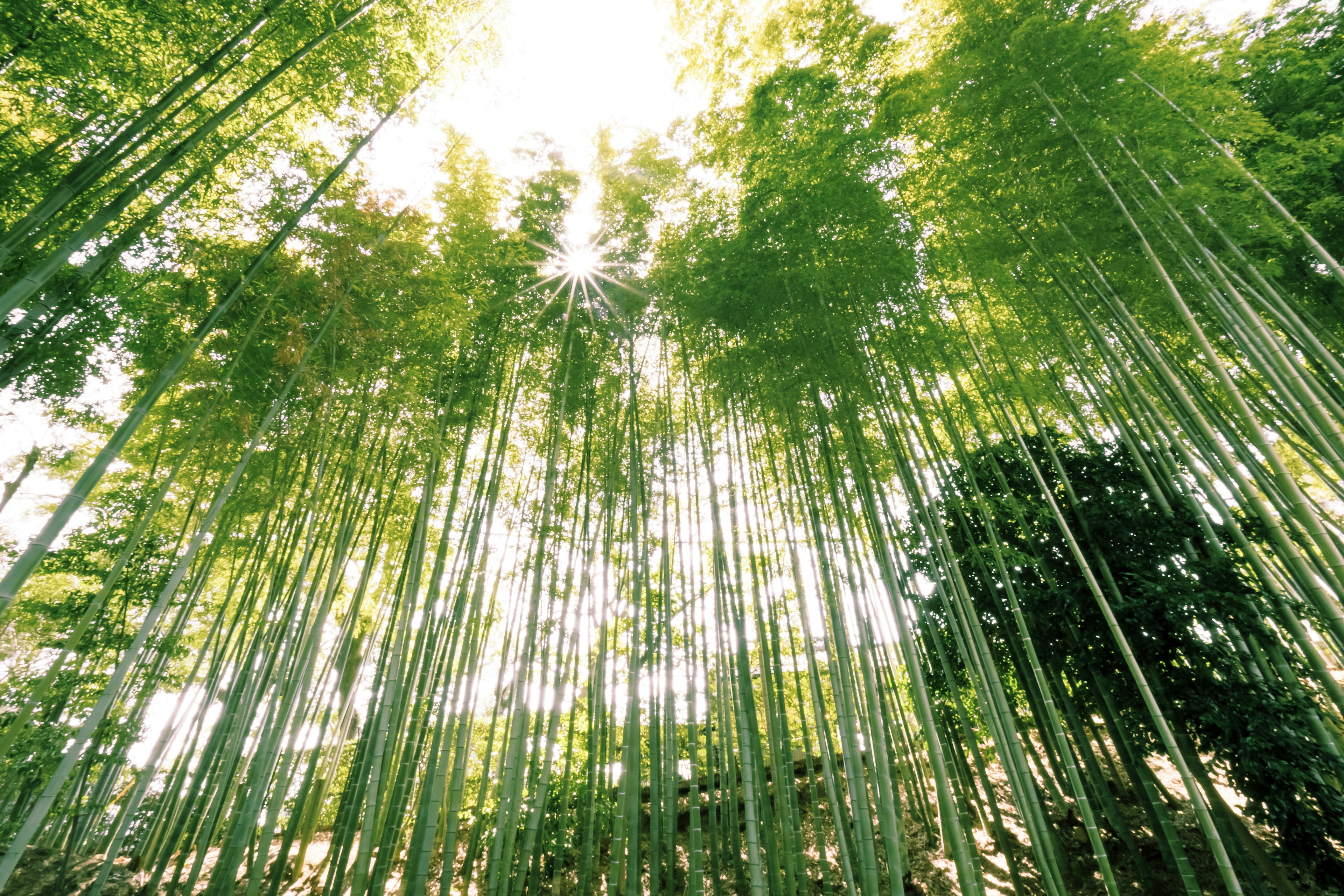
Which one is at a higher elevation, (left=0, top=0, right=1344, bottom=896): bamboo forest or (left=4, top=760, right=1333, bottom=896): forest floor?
(left=0, top=0, right=1344, bottom=896): bamboo forest

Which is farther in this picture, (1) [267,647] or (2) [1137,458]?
(1) [267,647]

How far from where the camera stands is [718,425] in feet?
13.5

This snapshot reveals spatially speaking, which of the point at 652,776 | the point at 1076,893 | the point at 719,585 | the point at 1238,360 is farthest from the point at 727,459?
the point at 1076,893

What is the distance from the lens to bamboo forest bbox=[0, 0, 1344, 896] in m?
2.27

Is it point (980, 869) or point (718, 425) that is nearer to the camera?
point (980, 869)

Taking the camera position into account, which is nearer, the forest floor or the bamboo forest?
the bamboo forest

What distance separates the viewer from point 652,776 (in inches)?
91.0

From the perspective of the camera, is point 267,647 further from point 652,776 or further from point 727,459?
point 727,459

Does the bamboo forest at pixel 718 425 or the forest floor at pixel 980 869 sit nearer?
the bamboo forest at pixel 718 425

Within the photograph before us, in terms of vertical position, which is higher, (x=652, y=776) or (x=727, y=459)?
(x=727, y=459)

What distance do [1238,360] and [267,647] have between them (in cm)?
638

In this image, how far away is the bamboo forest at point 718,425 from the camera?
2.27 meters

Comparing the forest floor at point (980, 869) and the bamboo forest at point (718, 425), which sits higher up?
the bamboo forest at point (718, 425)

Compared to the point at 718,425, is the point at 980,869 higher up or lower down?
lower down
